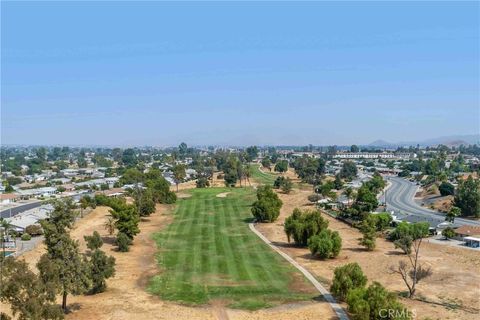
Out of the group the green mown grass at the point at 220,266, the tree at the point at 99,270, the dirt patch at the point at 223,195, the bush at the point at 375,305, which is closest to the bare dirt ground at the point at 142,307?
the tree at the point at 99,270

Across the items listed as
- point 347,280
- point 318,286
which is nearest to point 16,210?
point 318,286

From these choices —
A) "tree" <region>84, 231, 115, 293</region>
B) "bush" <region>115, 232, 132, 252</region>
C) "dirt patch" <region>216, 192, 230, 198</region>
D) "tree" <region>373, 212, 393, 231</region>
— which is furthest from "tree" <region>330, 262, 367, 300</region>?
"dirt patch" <region>216, 192, 230, 198</region>

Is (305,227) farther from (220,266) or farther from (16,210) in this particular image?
(16,210)

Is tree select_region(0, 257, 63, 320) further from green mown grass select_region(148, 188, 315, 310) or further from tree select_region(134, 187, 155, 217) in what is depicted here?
tree select_region(134, 187, 155, 217)

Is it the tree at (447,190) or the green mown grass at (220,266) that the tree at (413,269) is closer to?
the green mown grass at (220,266)

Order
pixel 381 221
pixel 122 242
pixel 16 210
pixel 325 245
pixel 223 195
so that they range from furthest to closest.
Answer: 1. pixel 223 195
2. pixel 16 210
3. pixel 381 221
4. pixel 122 242
5. pixel 325 245

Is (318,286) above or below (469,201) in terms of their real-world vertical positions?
below
